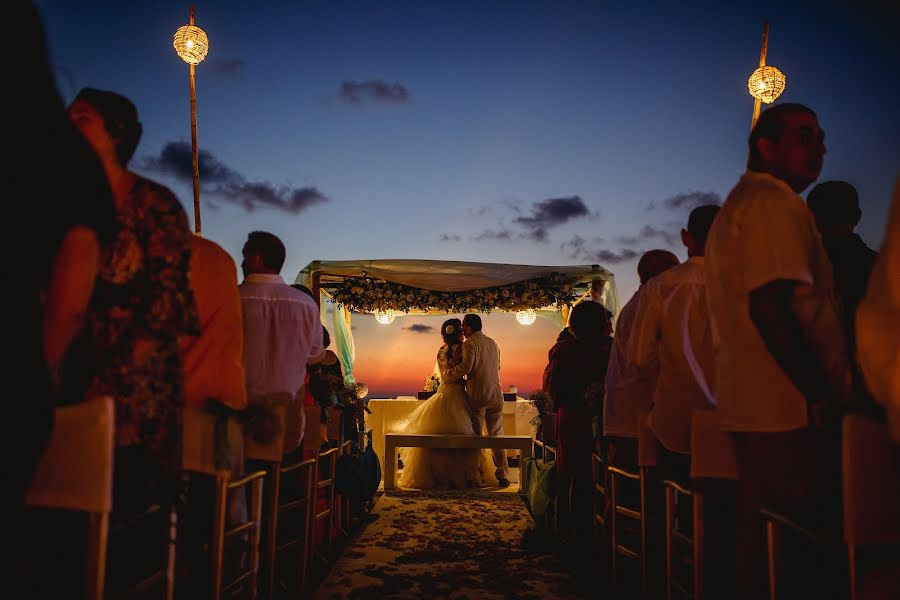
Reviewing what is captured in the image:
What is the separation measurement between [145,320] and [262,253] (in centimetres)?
187

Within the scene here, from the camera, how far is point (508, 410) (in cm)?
924

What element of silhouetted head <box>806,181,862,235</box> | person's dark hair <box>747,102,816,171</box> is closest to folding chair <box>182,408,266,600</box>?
person's dark hair <box>747,102,816,171</box>

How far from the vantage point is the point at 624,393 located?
11.3ft

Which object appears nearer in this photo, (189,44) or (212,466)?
(212,466)

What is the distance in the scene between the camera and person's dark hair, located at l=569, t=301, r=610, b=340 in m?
4.52

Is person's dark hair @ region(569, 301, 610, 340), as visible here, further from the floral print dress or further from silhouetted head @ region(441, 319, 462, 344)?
silhouetted head @ region(441, 319, 462, 344)

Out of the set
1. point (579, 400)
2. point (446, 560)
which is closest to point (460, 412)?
point (579, 400)

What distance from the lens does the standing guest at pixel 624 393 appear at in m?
3.38

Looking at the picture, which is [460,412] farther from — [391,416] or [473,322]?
[391,416]

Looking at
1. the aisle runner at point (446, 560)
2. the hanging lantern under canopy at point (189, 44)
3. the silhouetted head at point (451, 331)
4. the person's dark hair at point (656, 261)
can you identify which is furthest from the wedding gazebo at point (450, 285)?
the person's dark hair at point (656, 261)

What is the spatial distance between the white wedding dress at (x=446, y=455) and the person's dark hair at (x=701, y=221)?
5.07 metres

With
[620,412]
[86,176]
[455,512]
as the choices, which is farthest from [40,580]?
[455,512]

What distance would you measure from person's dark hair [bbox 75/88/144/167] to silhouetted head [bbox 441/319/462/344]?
6.13 metres

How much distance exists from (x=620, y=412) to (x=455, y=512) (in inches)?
122
